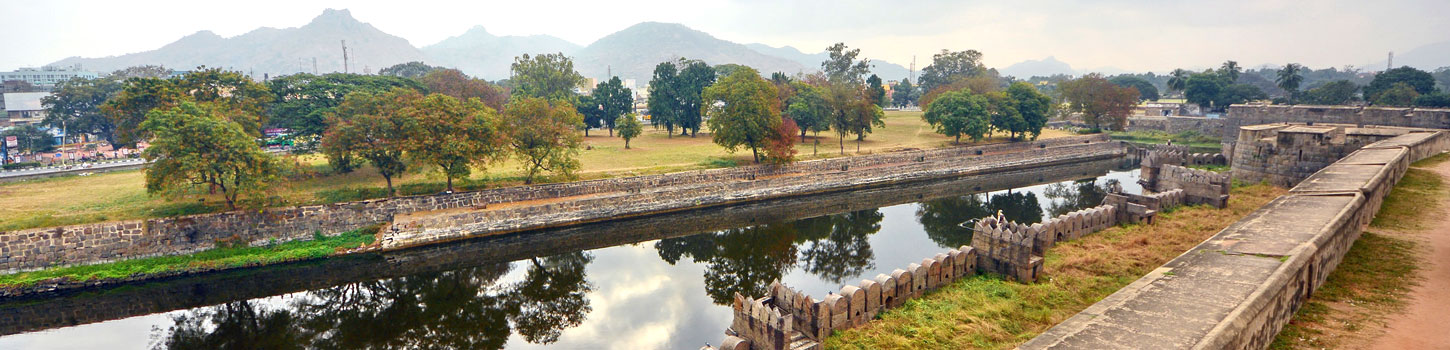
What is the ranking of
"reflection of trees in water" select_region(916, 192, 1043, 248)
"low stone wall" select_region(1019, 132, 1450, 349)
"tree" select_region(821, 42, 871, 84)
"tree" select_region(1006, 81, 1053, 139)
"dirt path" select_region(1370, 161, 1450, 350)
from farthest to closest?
"tree" select_region(821, 42, 871, 84) → "tree" select_region(1006, 81, 1053, 139) → "reflection of trees in water" select_region(916, 192, 1043, 248) → "dirt path" select_region(1370, 161, 1450, 350) → "low stone wall" select_region(1019, 132, 1450, 349)

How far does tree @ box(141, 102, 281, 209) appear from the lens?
23109mm

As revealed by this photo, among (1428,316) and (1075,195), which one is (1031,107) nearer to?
(1075,195)

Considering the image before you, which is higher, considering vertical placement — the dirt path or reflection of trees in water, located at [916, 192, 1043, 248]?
the dirt path

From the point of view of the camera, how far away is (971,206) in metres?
35.2

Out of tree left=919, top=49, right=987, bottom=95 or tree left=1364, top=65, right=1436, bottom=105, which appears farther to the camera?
tree left=919, top=49, right=987, bottom=95

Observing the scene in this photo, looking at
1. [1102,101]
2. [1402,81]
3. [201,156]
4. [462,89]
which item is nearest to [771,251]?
[201,156]

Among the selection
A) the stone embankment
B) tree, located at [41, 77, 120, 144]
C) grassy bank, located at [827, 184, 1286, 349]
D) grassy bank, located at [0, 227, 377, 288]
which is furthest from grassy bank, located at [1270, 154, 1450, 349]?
tree, located at [41, 77, 120, 144]

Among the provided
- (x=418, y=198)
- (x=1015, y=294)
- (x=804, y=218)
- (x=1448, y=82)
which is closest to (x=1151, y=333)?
(x=1015, y=294)

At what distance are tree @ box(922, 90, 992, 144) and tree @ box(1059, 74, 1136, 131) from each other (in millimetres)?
16375

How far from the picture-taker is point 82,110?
49.0m

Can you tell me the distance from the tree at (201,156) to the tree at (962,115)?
45740 mm

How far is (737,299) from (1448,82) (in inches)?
A: 6874

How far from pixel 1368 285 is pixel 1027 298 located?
6884 millimetres

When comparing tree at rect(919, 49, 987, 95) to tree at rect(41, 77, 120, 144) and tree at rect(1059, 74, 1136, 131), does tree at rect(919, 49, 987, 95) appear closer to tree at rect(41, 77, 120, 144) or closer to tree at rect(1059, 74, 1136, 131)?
tree at rect(1059, 74, 1136, 131)
